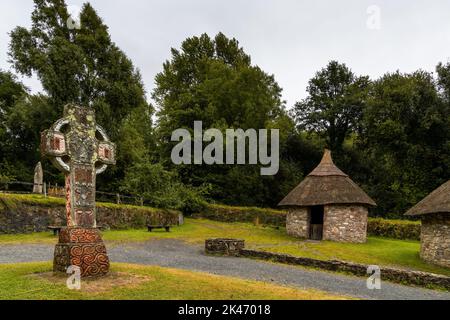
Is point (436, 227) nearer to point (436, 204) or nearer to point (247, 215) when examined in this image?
point (436, 204)

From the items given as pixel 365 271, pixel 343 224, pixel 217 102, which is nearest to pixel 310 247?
pixel 343 224

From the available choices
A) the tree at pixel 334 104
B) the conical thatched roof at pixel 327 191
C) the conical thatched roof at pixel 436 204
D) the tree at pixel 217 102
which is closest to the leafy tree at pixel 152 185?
the tree at pixel 217 102

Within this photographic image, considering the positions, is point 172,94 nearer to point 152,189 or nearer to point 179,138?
point 179,138

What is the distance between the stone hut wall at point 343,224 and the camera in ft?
82.5

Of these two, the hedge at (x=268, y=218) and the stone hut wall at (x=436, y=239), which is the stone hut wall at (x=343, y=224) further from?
the hedge at (x=268, y=218)

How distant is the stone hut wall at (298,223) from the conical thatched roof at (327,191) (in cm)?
67

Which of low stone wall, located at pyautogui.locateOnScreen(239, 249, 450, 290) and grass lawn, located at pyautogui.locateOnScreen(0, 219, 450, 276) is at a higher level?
low stone wall, located at pyautogui.locateOnScreen(239, 249, 450, 290)

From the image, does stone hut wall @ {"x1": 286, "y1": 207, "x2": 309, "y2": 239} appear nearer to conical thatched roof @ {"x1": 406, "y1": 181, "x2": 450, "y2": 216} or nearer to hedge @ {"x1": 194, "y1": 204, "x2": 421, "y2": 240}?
hedge @ {"x1": 194, "y1": 204, "x2": 421, "y2": 240}

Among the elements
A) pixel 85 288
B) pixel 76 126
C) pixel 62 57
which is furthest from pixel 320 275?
pixel 62 57

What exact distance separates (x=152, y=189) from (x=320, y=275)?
20499 millimetres

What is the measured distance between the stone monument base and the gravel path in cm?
457

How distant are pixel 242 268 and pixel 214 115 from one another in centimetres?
3049

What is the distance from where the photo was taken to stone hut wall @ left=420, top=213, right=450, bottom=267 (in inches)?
717

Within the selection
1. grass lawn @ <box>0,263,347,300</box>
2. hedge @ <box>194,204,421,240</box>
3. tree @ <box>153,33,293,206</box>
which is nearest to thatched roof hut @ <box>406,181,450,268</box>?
hedge @ <box>194,204,421,240</box>
